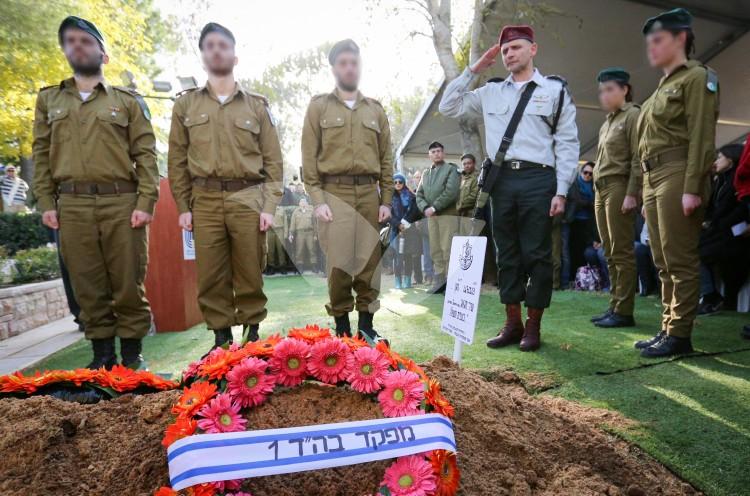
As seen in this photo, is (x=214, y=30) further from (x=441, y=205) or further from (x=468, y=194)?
(x=468, y=194)

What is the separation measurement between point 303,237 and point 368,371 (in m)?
0.92

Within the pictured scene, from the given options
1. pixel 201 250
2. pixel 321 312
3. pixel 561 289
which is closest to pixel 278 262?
pixel 201 250

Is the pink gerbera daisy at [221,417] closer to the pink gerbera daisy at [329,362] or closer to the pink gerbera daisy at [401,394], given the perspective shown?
the pink gerbera daisy at [329,362]

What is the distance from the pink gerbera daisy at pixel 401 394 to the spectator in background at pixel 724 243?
13.9 feet

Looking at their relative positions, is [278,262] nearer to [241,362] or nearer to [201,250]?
[201,250]

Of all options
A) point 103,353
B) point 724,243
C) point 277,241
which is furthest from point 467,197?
point 103,353

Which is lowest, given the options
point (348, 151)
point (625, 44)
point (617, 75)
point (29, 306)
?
point (29, 306)

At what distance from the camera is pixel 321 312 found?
2.03m

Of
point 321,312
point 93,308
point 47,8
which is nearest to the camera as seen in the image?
point 321,312


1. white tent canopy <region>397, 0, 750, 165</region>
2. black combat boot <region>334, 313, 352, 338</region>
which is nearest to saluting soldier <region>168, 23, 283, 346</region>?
black combat boot <region>334, 313, 352, 338</region>

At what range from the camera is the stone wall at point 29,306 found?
4.02 meters

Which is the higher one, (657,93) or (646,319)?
(657,93)

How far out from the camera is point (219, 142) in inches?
103

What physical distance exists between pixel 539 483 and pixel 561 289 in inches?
203
